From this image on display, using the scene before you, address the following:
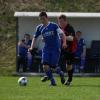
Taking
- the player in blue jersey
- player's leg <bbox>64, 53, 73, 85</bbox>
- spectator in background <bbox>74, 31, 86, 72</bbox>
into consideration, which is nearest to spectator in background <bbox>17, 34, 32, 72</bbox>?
spectator in background <bbox>74, 31, 86, 72</bbox>

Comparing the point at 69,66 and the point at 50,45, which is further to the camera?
the point at 69,66

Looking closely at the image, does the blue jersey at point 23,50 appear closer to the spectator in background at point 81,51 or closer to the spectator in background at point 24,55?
the spectator in background at point 24,55

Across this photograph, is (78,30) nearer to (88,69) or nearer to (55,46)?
(88,69)

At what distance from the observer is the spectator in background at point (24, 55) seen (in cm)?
2203

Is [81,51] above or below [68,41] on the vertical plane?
below

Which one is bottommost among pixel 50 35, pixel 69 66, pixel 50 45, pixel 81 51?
Answer: pixel 69 66

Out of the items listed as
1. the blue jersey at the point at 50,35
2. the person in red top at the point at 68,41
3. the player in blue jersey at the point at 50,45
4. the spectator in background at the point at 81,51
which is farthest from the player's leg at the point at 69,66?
the spectator in background at the point at 81,51

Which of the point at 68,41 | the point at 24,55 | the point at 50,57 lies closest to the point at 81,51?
the point at 24,55

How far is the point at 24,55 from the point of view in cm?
2236

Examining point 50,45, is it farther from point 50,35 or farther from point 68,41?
point 68,41

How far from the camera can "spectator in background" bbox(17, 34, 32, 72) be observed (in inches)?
867

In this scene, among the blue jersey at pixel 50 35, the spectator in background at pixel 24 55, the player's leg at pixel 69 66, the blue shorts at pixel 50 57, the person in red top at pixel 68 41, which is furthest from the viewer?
the spectator in background at pixel 24 55

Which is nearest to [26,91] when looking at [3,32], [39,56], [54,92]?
[54,92]

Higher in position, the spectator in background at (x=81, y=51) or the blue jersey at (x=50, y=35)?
the blue jersey at (x=50, y=35)
